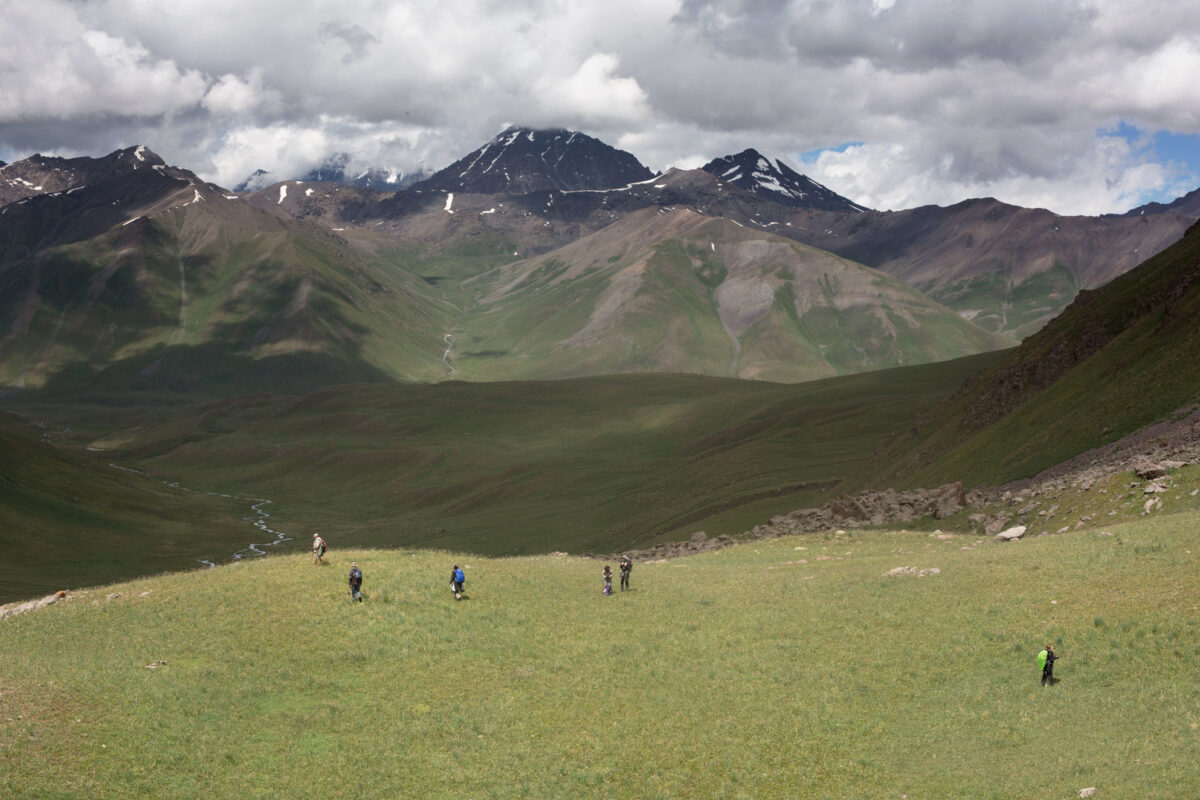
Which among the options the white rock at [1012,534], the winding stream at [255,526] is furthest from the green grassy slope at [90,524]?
the white rock at [1012,534]

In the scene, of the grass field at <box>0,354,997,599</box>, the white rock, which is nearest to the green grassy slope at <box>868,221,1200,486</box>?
the grass field at <box>0,354,997,599</box>

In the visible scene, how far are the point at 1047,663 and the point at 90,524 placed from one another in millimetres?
140574

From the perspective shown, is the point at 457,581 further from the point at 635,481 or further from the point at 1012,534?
the point at 635,481

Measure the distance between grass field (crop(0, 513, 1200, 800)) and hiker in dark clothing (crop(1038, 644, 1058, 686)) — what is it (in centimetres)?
67

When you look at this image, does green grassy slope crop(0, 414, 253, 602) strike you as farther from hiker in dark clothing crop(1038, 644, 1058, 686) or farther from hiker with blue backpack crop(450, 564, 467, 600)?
hiker in dark clothing crop(1038, 644, 1058, 686)

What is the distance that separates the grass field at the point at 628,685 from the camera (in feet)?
94.3

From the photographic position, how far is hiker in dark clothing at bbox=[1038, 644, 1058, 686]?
31797mm

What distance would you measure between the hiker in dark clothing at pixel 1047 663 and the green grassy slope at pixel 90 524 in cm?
9272

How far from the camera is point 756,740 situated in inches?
1254

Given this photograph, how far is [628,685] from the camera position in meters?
36.5

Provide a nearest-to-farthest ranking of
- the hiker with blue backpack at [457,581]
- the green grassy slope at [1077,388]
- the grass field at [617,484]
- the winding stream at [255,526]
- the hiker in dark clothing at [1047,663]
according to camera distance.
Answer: the hiker in dark clothing at [1047,663], the hiker with blue backpack at [457,581], the green grassy slope at [1077,388], the grass field at [617,484], the winding stream at [255,526]

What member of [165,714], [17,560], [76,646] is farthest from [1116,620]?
[17,560]

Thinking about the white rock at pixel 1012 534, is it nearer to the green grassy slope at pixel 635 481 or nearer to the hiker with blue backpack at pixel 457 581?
the hiker with blue backpack at pixel 457 581

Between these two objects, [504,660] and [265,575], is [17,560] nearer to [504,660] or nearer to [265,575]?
[265,575]
